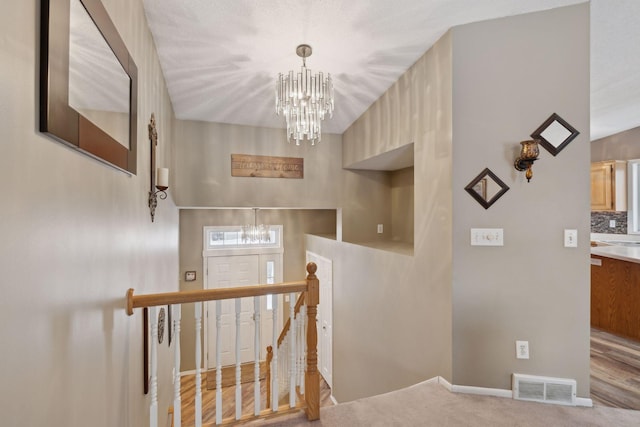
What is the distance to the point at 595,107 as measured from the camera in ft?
11.8

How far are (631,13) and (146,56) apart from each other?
11.0 feet

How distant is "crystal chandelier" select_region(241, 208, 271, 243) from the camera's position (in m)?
5.30

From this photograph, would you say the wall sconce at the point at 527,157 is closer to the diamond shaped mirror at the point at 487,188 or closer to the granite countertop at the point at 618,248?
the diamond shaped mirror at the point at 487,188

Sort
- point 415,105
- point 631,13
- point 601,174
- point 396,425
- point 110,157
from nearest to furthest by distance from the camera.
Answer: point 110,157, point 396,425, point 631,13, point 415,105, point 601,174

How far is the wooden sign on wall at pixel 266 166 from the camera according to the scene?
3.99 metres

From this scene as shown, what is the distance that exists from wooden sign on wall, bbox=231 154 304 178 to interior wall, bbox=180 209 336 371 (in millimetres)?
1508

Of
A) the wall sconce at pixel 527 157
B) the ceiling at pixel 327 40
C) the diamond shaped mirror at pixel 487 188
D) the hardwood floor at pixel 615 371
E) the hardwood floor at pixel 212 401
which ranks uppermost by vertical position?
the ceiling at pixel 327 40

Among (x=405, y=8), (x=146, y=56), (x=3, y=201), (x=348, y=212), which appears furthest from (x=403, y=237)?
(x=3, y=201)

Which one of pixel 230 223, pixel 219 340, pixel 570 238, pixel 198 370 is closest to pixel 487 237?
pixel 570 238

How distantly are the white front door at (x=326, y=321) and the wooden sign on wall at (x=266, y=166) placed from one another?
1.50m

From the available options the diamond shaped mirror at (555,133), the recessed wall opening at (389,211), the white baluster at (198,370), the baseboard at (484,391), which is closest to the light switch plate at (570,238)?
the diamond shaped mirror at (555,133)

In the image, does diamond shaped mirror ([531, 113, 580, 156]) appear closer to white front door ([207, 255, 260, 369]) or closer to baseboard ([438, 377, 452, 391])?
baseboard ([438, 377, 452, 391])

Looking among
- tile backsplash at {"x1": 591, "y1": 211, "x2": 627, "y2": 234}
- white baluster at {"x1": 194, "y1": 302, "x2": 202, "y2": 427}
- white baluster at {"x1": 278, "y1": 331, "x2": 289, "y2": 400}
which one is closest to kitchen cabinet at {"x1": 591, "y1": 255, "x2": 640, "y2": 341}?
tile backsplash at {"x1": 591, "y1": 211, "x2": 627, "y2": 234}

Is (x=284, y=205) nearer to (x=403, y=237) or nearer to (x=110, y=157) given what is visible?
(x=403, y=237)
